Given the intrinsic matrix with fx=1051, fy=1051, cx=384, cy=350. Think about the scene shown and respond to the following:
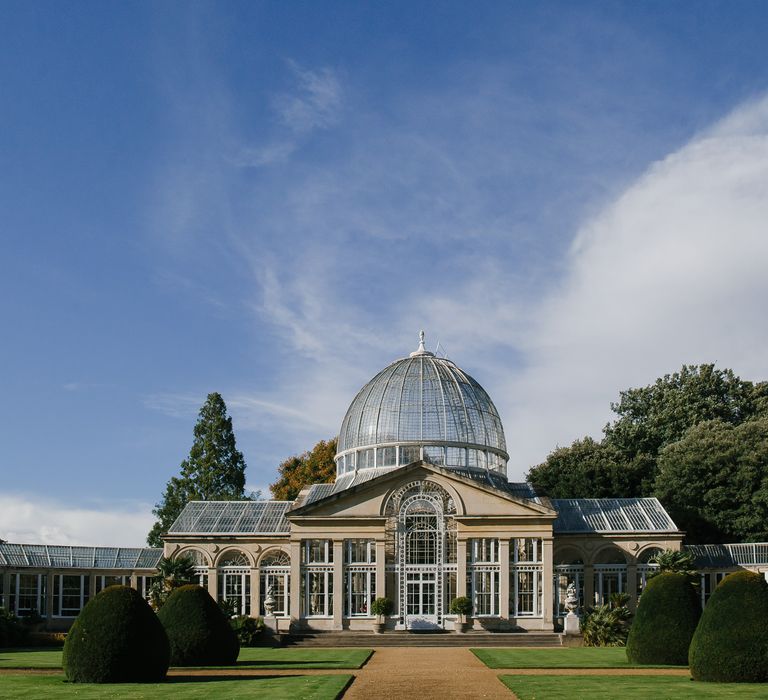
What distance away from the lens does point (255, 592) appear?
56.2 m

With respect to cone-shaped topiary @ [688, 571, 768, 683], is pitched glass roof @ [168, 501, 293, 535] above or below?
above

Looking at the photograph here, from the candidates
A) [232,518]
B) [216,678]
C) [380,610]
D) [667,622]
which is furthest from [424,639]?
[216,678]

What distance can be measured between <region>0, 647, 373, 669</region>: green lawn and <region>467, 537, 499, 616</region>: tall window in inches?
415

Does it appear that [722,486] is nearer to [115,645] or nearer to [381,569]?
[381,569]

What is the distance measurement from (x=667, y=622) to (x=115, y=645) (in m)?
16.8

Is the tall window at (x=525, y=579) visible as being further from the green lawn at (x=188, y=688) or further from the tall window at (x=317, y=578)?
the green lawn at (x=188, y=688)

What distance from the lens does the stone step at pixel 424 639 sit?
47.9 m

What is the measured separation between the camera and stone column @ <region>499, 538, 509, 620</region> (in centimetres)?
5225

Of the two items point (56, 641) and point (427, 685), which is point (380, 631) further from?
point (427, 685)

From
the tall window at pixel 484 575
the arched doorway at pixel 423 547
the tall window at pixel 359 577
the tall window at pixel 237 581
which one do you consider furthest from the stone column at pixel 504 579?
the tall window at pixel 237 581

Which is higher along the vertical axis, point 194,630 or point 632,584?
point 632,584

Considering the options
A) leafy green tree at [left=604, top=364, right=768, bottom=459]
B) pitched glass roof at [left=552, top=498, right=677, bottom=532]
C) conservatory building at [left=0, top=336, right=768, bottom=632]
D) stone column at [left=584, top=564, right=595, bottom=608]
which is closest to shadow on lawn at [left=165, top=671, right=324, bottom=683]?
conservatory building at [left=0, top=336, right=768, bottom=632]

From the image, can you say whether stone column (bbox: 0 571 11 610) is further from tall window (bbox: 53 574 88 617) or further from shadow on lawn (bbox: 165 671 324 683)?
shadow on lawn (bbox: 165 671 324 683)

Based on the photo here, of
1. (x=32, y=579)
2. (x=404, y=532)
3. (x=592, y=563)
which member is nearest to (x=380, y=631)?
(x=404, y=532)
